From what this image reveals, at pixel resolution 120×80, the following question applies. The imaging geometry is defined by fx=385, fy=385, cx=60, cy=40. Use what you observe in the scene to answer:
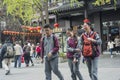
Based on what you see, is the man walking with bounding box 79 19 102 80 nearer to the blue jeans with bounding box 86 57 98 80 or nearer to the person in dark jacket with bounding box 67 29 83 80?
the blue jeans with bounding box 86 57 98 80

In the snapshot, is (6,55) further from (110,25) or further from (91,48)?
(110,25)

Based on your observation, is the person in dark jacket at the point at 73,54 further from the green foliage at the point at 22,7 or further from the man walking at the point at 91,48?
the green foliage at the point at 22,7

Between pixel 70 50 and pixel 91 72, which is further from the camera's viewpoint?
pixel 70 50

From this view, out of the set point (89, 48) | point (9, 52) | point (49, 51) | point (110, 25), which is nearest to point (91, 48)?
point (89, 48)

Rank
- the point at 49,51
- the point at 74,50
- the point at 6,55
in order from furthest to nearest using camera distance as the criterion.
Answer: the point at 6,55
the point at 74,50
the point at 49,51

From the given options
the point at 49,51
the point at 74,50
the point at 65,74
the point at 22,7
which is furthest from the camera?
the point at 22,7

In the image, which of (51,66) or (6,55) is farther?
(6,55)

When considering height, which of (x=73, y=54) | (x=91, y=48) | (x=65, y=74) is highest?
(x=91, y=48)

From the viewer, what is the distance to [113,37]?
32812 millimetres

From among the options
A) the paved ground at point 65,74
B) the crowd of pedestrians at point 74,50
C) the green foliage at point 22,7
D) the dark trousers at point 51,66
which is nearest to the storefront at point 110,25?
the green foliage at point 22,7

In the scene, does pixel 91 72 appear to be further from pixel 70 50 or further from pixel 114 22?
pixel 114 22

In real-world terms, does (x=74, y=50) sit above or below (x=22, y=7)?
below

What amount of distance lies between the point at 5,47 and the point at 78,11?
16.3 m

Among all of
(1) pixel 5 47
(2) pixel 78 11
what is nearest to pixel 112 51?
(2) pixel 78 11
